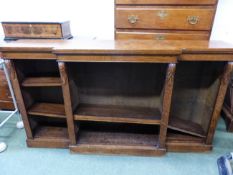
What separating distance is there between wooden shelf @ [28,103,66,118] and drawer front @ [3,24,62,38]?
1.97 feet

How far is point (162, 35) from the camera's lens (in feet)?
5.32

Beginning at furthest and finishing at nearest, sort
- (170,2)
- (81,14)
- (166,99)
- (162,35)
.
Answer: (81,14), (162,35), (170,2), (166,99)

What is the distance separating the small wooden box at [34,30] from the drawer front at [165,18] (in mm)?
525

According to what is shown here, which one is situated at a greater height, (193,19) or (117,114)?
(193,19)

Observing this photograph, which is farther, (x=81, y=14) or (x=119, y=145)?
(x=81, y=14)

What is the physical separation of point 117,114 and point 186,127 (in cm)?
63

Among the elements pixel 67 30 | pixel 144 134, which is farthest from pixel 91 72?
pixel 144 134

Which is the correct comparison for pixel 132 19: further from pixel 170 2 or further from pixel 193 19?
pixel 193 19

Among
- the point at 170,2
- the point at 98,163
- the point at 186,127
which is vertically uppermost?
the point at 170,2

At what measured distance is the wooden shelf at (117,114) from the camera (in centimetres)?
140

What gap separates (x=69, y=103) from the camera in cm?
132

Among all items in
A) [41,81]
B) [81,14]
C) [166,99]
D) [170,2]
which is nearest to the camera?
[166,99]

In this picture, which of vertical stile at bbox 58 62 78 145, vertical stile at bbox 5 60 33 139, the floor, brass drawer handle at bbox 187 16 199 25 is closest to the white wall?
brass drawer handle at bbox 187 16 199 25

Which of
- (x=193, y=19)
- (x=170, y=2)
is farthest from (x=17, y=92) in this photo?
(x=193, y=19)
